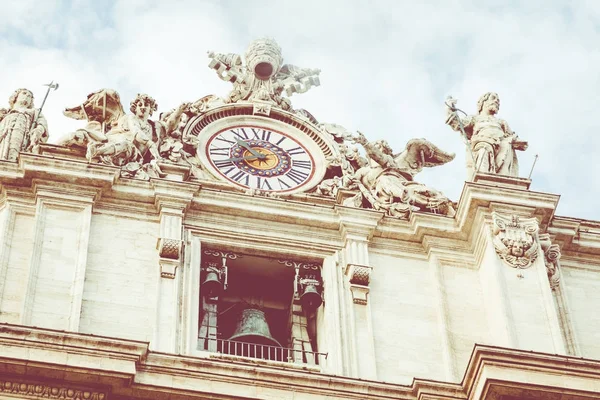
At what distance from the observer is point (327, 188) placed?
27.7 m

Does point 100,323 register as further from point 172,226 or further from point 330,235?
point 330,235

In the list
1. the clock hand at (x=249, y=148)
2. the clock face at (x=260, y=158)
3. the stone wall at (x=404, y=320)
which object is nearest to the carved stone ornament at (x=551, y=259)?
the stone wall at (x=404, y=320)

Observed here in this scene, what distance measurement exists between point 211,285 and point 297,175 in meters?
3.03

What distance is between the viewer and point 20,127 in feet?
90.1

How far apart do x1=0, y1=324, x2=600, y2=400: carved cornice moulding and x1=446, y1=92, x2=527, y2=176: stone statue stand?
206 inches

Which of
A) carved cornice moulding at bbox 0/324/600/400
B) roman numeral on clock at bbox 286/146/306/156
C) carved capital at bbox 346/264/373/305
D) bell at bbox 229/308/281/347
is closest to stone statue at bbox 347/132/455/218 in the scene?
roman numeral on clock at bbox 286/146/306/156

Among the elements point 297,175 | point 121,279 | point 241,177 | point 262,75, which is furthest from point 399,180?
point 121,279

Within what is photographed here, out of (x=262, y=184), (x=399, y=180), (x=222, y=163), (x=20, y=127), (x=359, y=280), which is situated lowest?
(x=359, y=280)

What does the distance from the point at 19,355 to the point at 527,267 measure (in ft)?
25.0

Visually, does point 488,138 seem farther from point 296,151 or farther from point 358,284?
point 358,284

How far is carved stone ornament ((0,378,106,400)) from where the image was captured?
22031 millimetres

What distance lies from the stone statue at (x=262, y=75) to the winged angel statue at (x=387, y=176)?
3.75ft

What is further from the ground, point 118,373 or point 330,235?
point 330,235

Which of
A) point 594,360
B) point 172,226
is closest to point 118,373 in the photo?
point 172,226
